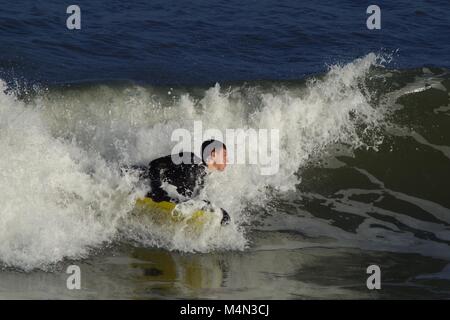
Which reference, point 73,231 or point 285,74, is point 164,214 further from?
point 285,74

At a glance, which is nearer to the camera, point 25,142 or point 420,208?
point 25,142

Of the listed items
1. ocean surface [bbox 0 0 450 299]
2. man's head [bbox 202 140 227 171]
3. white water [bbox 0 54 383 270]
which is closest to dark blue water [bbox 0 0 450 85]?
ocean surface [bbox 0 0 450 299]

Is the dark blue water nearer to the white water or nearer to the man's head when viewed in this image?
the white water

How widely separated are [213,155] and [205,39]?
6.09m

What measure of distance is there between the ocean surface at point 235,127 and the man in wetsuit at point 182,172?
351mm

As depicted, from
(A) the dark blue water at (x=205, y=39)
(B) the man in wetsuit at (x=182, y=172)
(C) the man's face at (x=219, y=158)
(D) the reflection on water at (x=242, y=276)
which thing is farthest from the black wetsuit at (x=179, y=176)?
(A) the dark blue water at (x=205, y=39)

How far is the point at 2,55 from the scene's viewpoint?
41.6 feet

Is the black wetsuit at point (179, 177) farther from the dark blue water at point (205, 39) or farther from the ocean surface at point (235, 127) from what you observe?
the dark blue water at point (205, 39)

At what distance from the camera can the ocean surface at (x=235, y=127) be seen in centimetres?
784

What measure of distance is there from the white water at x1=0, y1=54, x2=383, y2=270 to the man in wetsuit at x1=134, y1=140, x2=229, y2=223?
32 cm

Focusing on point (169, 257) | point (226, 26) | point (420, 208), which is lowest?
point (169, 257)
